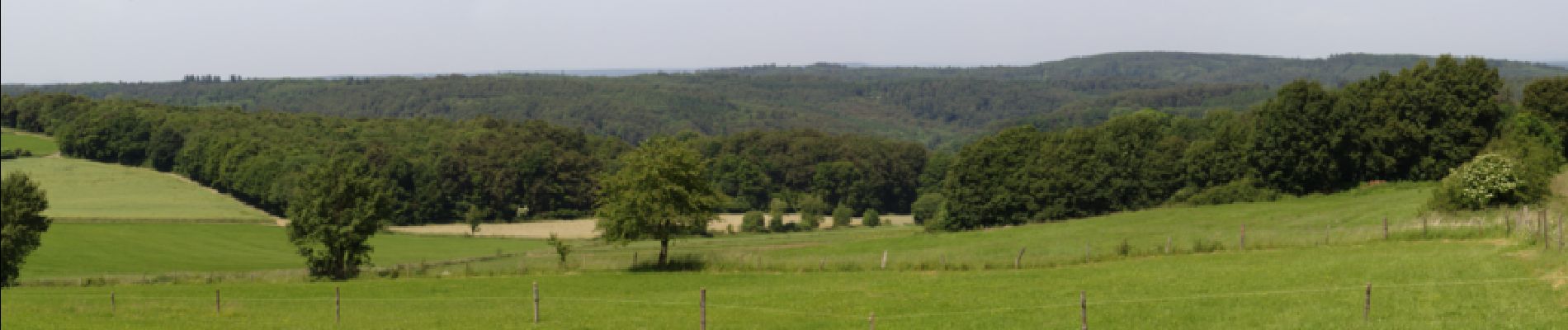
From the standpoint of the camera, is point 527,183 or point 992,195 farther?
point 527,183

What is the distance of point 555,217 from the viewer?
15612cm

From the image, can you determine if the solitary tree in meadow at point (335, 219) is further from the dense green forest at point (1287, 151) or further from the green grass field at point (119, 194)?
the green grass field at point (119, 194)

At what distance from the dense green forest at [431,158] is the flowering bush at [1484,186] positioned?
105m

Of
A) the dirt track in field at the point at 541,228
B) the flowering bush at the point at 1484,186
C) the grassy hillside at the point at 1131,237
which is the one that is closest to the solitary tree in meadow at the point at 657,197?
the grassy hillside at the point at 1131,237

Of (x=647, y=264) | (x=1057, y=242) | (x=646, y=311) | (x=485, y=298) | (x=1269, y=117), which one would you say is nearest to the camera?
(x=646, y=311)

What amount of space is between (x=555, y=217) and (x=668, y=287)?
113070 mm

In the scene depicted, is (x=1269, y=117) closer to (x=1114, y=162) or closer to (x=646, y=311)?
(x=1114, y=162)

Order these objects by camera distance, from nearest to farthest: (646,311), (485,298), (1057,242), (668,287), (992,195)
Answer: (646,311) < (485,298) < (668,287) < (1057,242) < (992,195)

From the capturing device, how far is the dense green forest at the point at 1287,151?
253 feet

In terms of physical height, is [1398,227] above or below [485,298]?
above

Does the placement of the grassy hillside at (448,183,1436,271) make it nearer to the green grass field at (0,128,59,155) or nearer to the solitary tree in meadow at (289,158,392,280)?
the solitary tree in meadow at (289,158,392,280)

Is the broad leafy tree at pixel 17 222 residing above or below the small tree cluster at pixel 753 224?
above

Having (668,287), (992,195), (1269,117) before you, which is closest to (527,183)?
(992,195)

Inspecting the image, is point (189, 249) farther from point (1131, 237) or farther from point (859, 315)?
point (859, 315)
